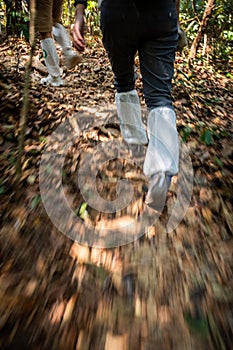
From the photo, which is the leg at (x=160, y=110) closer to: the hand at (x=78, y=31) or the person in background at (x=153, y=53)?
the person in background at (x=153, y=53)

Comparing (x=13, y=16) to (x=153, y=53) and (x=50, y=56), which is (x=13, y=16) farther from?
(x=153, y=53)

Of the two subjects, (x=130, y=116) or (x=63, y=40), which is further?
A: (x=63, y=40)

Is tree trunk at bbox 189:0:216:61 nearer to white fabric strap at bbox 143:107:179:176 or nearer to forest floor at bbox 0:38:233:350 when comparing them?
forest floor at bbox 0:38:233:350

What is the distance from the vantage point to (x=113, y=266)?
1.39 m

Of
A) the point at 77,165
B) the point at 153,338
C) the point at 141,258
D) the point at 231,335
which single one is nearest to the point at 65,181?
the point at 77,165

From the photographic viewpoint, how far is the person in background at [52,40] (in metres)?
3.44

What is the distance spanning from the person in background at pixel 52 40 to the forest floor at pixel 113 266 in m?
1.59

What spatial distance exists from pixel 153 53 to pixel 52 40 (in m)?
2.63

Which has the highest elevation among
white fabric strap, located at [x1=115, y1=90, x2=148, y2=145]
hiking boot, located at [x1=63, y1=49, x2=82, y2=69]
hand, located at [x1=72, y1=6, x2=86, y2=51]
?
hand, located at [x1=72, y1=6, x2=86, y2=51]

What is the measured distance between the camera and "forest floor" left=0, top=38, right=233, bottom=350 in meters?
1.09

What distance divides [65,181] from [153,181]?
29.2 inches

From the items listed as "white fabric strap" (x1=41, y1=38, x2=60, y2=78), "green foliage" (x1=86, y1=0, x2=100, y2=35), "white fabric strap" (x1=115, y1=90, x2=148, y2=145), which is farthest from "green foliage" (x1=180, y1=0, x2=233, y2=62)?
"white fabric strap" (x1=115, y1=90, x2=148, y2=145)

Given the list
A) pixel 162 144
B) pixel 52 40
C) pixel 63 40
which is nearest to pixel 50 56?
pixel 52 40

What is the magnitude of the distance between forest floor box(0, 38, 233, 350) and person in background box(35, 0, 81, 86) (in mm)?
1592
